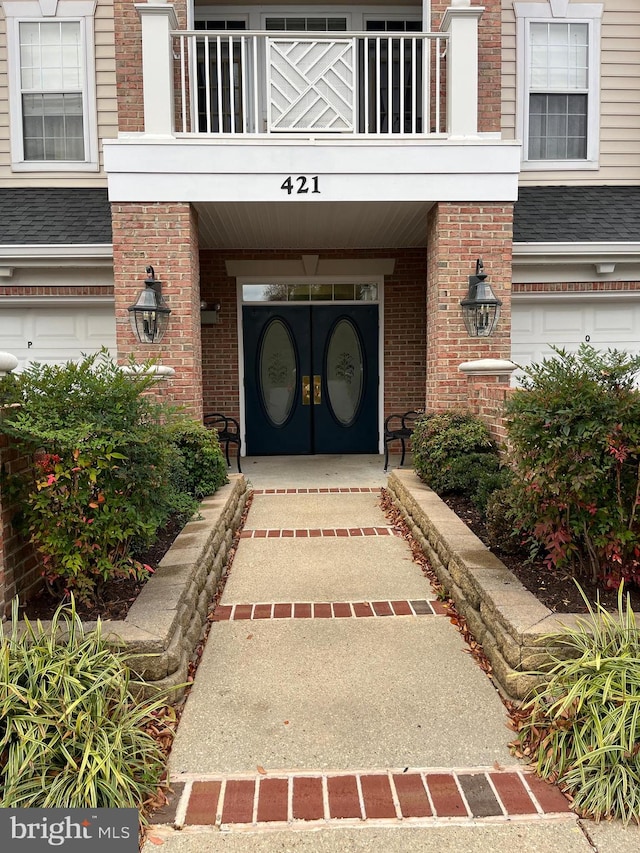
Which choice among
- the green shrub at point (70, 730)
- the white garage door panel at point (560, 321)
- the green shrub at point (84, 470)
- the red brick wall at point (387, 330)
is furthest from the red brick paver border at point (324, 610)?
the red brick wall at point (387, 330)

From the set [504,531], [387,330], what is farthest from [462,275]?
[504,531]

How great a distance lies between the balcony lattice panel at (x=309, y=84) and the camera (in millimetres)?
6605

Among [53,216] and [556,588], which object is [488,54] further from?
[556,588]

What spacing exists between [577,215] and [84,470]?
284 inches

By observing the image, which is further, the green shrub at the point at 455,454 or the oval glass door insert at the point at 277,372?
the oval glass door insert at the point at 277,372

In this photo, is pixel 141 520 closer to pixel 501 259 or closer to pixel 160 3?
pixel 501 259

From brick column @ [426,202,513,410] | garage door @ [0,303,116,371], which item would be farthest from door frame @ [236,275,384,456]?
brick column @ [426,202,513,410]

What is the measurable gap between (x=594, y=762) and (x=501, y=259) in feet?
18.0

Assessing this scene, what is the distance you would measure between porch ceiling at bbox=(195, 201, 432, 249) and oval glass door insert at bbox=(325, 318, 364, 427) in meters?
1.28

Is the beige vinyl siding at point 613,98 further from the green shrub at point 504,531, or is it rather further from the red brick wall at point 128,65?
the green shrub at point 504,531

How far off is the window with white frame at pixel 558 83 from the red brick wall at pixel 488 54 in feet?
4.10

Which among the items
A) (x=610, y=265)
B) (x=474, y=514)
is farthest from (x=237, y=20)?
(x=474, y=514)

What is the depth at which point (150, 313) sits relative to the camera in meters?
6.30

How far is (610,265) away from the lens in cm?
759
